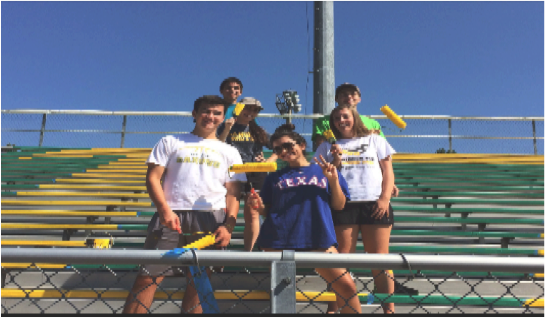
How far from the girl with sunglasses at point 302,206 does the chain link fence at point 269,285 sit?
0.12 m

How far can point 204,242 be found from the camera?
1.88m

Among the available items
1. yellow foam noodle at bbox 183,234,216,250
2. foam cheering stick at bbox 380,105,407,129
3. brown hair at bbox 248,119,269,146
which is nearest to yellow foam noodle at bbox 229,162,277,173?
yellow foam noodle at bbox 183,234,216,250

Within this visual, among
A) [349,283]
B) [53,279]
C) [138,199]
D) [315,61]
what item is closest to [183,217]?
[349,283]

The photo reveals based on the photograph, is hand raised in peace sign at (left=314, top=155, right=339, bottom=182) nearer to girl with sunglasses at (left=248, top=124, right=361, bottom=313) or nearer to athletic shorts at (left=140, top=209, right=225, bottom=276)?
girl with sunglasses at (left=248, top=124, right=361, bottom=313)

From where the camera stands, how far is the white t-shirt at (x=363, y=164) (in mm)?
2207

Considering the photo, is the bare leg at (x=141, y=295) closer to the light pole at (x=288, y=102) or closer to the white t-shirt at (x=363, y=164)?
the white t-shirt at (x=363, y=164)

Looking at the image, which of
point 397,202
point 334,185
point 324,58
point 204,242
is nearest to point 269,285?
point 204,242

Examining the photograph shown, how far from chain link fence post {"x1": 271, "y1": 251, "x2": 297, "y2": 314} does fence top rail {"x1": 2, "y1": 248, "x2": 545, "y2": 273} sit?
2 cm

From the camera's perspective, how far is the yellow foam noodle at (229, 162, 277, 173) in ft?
6.01

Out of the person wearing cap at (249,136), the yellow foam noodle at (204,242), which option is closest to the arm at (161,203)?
the yellow foam noodle at (204,242)

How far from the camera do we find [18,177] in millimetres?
6266

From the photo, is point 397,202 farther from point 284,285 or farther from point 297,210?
point 284,285
